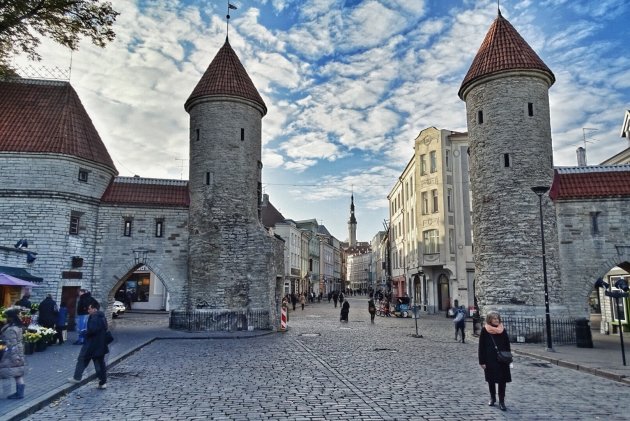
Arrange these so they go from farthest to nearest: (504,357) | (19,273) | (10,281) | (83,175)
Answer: (83,175)
(19,273)
(10,281)
(504,357)

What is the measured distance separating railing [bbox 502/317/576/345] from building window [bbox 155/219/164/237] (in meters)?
17.6

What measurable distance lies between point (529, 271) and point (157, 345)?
1540cm

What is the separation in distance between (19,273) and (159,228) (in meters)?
7.26

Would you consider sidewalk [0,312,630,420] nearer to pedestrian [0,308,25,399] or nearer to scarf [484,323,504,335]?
pedestrian [0,308,25,399]

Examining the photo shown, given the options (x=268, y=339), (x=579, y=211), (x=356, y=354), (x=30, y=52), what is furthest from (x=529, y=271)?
(x=30, y=52)

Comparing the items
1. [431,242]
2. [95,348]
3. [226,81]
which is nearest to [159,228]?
[226,81]

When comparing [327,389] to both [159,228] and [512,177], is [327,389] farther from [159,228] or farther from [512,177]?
[159,228]

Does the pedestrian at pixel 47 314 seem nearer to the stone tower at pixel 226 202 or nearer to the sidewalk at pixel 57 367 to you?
the sidewalk at pixel 57 367

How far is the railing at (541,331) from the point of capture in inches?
770

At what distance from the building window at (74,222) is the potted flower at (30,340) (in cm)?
941

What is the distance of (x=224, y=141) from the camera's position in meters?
25.3

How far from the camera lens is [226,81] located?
2578 cm

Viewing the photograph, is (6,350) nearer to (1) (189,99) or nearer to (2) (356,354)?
(2) (356,354)

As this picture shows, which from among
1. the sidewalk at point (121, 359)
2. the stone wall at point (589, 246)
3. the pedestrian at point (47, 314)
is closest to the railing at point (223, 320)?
the sidewalk at point (121, 359)
